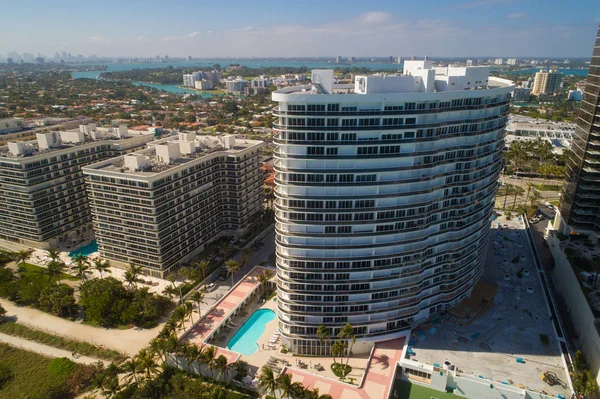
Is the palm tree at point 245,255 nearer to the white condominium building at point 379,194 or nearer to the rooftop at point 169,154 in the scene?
the rooftop at point 169,154

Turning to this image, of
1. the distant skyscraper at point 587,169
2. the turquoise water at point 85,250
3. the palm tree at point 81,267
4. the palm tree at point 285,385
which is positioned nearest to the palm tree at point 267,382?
the palm tree at point 285,385

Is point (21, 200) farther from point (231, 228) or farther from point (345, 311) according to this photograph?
point (345, 311)

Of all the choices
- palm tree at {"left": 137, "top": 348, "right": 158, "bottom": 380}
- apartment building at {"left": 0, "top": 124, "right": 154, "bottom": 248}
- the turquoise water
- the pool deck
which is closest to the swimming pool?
the pool deck

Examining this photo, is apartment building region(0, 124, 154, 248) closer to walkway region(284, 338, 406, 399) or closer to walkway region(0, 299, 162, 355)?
walkway region(0, 299, 162, 355)

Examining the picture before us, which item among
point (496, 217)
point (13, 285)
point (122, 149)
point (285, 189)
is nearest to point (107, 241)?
Answer: point (13, 285)

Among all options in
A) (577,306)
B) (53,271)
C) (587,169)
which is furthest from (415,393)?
(53,271)

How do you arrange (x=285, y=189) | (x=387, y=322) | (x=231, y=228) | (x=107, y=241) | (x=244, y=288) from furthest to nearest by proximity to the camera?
(x=231, y=228)
(x=107, y=241)
(x=244, y=288)
(x=387, y=322)
(x=285, y=189)

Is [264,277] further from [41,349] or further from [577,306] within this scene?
[577,306]
